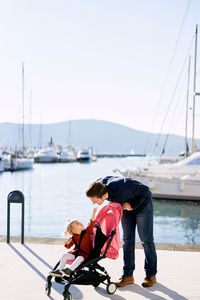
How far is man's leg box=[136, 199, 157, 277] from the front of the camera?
4488 millimetres

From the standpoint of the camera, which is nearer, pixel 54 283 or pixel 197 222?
pixel 54 283

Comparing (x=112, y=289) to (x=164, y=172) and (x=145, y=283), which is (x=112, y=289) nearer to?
(x=145, y=283)

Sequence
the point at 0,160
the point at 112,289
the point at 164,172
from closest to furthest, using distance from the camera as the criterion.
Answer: the point at 112,289, the point at 164,172, the point at 0,160

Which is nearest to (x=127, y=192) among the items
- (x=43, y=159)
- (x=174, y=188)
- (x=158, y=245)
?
(x=158, y=245)

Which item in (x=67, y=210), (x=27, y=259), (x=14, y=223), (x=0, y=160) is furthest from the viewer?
(x=0, y=160)

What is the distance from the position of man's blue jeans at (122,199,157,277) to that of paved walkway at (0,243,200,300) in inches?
7.5

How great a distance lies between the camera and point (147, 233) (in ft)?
14.8

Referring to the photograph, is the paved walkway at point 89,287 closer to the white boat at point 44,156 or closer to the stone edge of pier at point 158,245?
the stone edge of pier at point 158,245

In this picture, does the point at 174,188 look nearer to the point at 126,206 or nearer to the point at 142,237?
the point at 142,237

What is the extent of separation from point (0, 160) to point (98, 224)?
5229cm

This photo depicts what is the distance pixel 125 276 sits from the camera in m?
4.53

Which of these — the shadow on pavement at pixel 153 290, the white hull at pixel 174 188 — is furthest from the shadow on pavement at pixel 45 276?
the white hull at pixel 174 188

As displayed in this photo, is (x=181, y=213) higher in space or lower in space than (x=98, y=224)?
lower

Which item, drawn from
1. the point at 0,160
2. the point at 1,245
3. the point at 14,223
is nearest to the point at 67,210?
the point at 14,223
